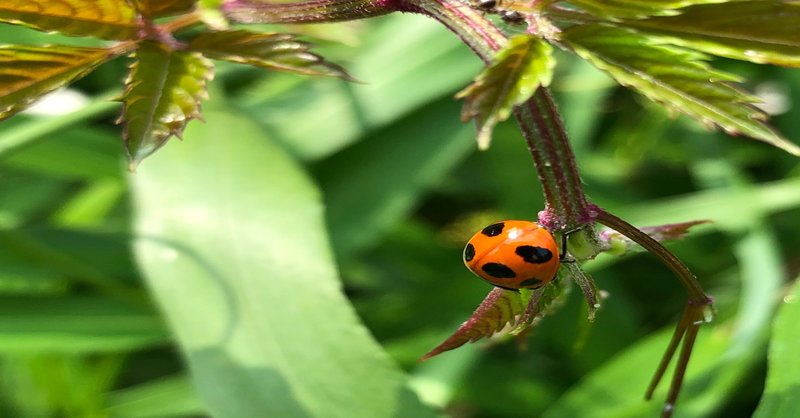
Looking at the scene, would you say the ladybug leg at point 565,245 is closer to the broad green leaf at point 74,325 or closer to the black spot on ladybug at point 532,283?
the black spot on ladybug at point 532,283

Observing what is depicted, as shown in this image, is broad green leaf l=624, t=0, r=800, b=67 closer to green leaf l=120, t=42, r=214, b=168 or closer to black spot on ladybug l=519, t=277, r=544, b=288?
black spot on ladybug l=519, t=277, r=544, b=288

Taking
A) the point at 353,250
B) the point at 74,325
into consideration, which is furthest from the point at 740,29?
the point at 74,325

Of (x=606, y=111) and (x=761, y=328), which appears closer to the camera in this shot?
(x=761, y=328)

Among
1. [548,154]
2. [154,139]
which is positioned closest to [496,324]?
[548,154]

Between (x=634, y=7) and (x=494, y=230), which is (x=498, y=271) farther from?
(x=634, y=7)

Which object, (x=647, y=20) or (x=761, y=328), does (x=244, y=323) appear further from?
(x=761, y=328)

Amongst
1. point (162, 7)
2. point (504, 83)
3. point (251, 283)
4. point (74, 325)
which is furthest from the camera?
point (74, 325)

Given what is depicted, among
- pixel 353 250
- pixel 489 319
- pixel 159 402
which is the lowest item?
pixel 159 402
